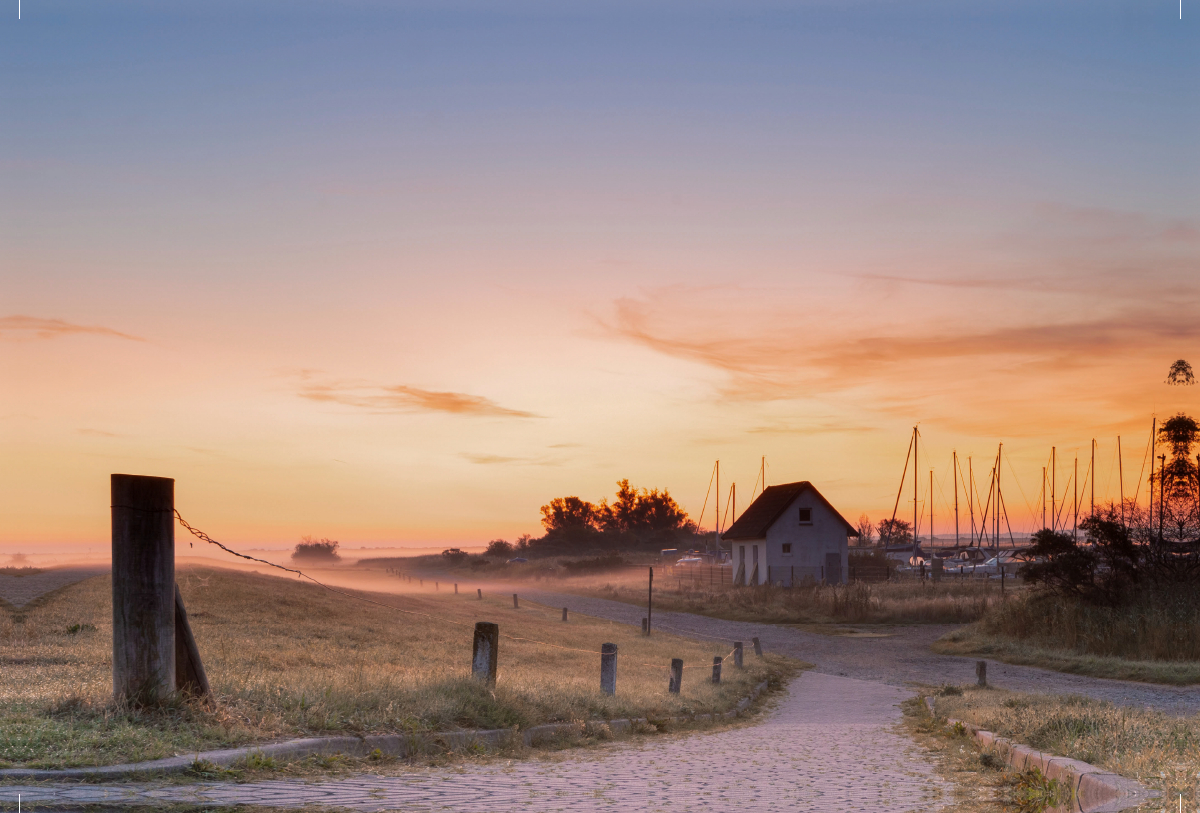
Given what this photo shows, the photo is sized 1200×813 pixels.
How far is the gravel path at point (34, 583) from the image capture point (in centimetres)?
2342

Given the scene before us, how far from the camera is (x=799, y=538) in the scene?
57969 millimetres

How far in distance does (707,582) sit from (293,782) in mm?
58574

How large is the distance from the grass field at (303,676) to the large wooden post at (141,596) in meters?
0.30

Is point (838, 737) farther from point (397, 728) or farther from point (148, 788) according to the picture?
point (148, 788)

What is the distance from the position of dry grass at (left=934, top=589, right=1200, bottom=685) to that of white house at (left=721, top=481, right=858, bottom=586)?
24.7 m

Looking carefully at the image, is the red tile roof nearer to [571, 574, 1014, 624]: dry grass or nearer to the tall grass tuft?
[571, 574, 1014, 624]: dry grass

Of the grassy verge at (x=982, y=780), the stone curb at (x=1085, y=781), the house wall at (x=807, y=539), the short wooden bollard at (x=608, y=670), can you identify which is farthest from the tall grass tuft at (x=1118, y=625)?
the house wall at (x=807, y=539)

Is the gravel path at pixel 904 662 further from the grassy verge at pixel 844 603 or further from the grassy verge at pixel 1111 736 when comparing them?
the grassy verge at pixel 1111 736

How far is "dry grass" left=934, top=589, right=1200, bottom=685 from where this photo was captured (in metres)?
24.5

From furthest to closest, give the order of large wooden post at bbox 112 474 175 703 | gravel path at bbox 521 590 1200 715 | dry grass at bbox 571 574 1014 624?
dry grass at bbox 571 574 1014 624 → gravel path at bbox 521 590 1200 715 → large wooden post at bbox 112 474 175 703

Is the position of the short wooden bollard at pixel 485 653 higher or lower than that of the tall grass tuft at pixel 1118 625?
higher

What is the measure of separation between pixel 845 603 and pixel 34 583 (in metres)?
31.0

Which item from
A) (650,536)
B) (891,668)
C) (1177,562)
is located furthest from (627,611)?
(650,536)

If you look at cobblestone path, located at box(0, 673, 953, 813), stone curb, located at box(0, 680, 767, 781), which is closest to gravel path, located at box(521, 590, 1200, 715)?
cobblestone path, located at box(0, 673, 953, 813)
